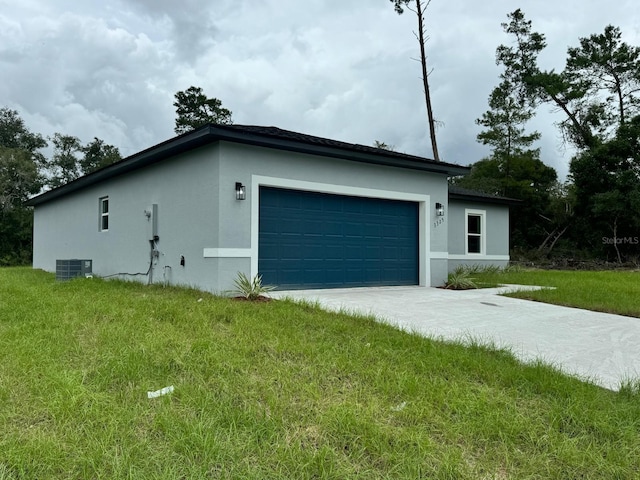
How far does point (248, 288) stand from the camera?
7105 mm

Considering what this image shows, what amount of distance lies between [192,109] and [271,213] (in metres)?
27.0

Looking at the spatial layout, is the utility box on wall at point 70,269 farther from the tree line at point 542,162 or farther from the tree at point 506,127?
the tree at point 506,127

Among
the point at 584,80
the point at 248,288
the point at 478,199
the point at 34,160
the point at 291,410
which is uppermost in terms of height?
the point at 584,80

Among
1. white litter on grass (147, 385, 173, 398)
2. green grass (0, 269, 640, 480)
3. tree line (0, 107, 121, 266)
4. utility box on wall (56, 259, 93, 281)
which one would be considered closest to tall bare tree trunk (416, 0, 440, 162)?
utility box on wall (56, 259, 93, 281)

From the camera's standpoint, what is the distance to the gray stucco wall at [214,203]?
7.52 m

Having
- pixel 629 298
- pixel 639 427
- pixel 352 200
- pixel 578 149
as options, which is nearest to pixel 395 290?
pixel 352 200

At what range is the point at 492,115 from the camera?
90.4 feet

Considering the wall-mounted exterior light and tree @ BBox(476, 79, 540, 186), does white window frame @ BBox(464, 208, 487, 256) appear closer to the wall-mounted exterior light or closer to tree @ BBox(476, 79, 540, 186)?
the wall-mounted exterior light

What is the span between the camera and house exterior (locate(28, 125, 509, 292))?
758cm

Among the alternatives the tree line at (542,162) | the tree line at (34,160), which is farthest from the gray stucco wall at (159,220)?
the tree line at (542,162)

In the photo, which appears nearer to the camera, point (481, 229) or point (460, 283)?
point (460, 283)

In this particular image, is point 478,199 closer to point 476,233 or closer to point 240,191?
point 476,233

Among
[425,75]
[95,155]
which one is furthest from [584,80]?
[95,155]

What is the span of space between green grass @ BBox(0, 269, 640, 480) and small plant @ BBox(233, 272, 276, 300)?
8.22ft
